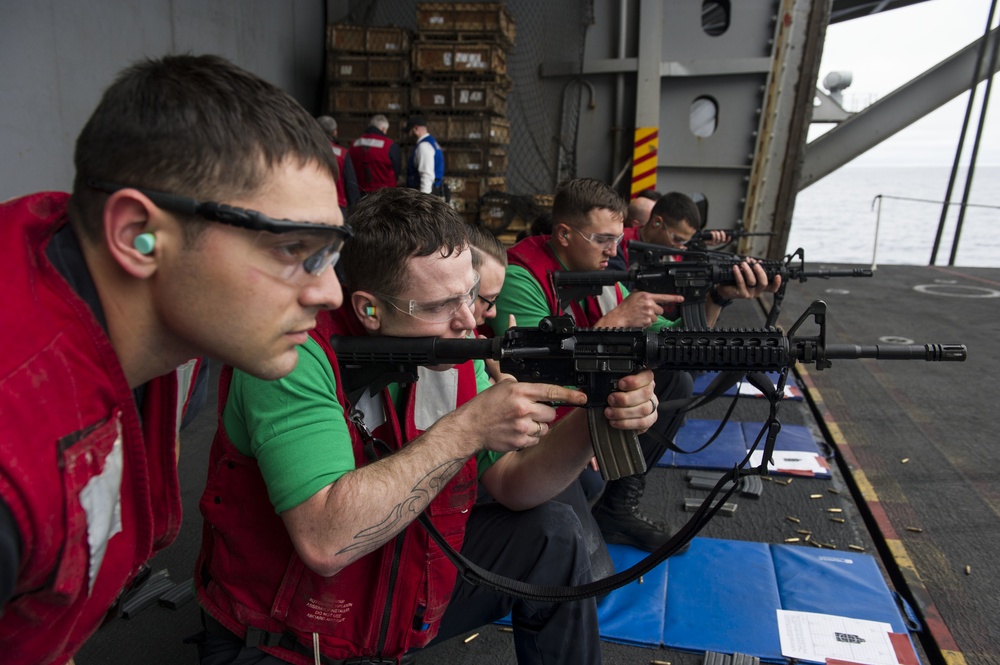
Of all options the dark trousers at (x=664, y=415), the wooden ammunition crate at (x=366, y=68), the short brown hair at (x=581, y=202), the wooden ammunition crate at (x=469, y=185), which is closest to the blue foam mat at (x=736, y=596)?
the dark trousers at (x=664, y=415)

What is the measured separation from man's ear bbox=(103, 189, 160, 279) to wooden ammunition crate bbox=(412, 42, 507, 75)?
8422mm

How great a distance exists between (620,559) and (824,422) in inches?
88.9

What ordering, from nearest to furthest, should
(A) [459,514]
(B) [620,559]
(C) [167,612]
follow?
(A) [459,514] < (C) [167,612] < (B) [620,559]

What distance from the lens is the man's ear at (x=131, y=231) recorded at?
1031 millimetres

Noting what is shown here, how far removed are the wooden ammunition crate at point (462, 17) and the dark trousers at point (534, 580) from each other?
26.5ft

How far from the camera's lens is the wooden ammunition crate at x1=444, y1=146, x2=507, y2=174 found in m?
9.30

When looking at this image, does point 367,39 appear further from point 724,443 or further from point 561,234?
point 724,443

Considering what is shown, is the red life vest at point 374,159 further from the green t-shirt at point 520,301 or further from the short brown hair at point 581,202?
the green t-shirt at point 520,301

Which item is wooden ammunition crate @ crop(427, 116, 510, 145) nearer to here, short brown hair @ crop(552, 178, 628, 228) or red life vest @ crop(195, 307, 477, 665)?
short brown hair @ crop(552, 178, 628, 228)

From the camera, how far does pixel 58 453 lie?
95cm

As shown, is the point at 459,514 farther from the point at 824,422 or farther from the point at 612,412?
the point at 824,422

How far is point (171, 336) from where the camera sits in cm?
Answer: 116

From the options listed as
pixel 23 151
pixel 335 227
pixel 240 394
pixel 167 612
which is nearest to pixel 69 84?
pixel 23 151

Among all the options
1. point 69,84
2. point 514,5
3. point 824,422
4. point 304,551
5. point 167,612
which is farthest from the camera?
point 514,5
